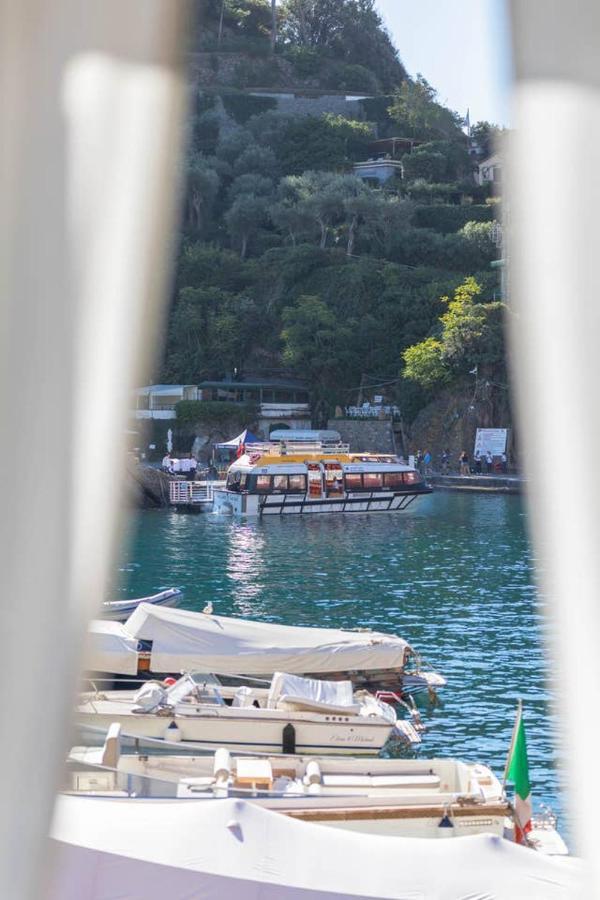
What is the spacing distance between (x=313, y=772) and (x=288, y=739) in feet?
8.64

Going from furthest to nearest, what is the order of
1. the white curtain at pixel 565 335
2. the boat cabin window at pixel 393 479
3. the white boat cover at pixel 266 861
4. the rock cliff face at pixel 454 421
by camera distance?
the rock cliff face at pixel 454 421 < the boat cabin window at pixel 393 479 < the white boat cover at pixel 266 861 < the white curtain at pixel 565 335

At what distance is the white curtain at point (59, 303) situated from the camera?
166 cm

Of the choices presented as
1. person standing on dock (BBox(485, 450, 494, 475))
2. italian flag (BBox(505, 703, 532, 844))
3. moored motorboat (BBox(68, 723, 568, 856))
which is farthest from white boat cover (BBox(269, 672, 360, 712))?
person standing on dock (BBox(485, 450, 494, 475))

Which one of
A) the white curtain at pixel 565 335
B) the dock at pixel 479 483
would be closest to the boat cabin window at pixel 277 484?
the dock at pixel 479 483

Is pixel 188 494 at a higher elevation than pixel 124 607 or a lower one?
lower

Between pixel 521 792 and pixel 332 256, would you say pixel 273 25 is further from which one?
pixel 521 792

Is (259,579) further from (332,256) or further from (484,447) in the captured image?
(332,256)

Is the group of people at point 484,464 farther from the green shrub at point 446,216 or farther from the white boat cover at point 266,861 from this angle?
the white boat cover at point 266,861

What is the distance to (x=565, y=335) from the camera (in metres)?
1.57

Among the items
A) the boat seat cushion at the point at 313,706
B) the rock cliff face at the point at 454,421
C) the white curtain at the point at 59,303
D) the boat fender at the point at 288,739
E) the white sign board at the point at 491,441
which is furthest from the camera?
the rock cliff face at the point at 454,421

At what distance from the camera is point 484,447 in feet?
175

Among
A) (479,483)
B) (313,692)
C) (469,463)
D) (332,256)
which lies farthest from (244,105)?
(313,692)

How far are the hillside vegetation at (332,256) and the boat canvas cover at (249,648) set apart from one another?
124 ft

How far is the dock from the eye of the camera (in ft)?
158
